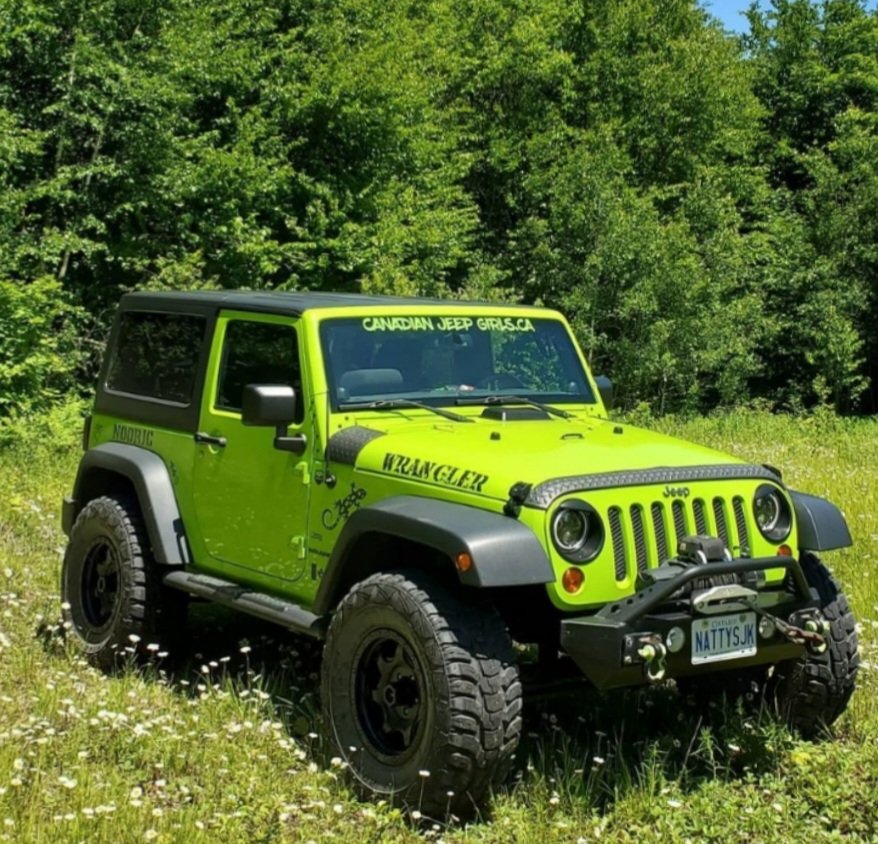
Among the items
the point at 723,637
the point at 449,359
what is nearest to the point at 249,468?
the point at 449,359

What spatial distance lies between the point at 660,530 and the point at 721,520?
0.32 meters

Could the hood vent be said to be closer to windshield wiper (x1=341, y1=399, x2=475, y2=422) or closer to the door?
windshield wiper (x1=341, y1=399, x2=475, y2=422)

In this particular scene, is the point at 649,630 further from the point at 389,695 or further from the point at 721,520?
the point at 389,695

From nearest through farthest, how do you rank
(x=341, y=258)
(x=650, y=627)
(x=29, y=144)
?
(x=650, y=627) < (x=29, y=144) < (x=341, y=258)

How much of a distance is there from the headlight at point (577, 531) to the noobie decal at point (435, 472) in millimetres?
332

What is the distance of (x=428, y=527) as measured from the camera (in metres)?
4.16

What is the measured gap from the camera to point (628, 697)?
5527mm

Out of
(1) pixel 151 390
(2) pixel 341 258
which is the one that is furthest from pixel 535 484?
(2) pixel 341 258

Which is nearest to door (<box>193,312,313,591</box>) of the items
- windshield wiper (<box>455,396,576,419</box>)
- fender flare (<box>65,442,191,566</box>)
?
fender flare (<box>65,442,191,566</box>)

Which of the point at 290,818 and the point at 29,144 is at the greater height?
the point at 29,144

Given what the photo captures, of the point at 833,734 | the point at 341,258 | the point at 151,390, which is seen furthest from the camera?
the point at 341,258

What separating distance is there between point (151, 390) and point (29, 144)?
31.5 ft

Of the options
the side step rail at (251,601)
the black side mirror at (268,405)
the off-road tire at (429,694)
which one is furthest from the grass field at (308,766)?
the black side mirror at (268,405)

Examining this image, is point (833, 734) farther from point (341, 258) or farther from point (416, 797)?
point (341, 258)
